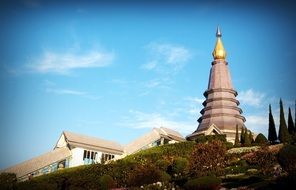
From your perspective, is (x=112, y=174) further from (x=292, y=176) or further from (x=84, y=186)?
(x=292, y=176)

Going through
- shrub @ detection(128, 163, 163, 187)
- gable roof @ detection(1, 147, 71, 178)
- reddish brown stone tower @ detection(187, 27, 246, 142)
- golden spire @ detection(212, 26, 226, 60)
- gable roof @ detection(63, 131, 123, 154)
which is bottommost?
shrub @ detection(128, 163, 163, 187)

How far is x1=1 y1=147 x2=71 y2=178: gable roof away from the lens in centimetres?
4925

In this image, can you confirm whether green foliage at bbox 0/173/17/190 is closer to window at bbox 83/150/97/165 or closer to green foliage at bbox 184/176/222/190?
window at bbox 83/150/97/165

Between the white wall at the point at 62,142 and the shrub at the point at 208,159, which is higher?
the white wall at the point at 62,142

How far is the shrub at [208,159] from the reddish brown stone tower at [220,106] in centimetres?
1946

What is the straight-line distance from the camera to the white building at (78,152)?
1954 inches

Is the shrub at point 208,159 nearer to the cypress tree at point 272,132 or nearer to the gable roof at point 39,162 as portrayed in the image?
the cypress tree at point 272,132

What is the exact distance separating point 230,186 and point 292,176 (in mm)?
5359

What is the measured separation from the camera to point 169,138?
55.2m

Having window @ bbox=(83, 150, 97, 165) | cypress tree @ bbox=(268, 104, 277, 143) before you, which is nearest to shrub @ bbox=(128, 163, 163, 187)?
window @ bbox=(83, 150, 97, 165)

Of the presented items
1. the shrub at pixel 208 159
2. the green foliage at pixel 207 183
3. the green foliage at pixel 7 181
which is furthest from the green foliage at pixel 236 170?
the green foliage at pixel 7 181

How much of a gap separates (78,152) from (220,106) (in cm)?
2453

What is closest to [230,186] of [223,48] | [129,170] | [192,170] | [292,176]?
[292,176]

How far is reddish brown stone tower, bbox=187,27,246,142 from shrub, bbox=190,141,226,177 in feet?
63.9
